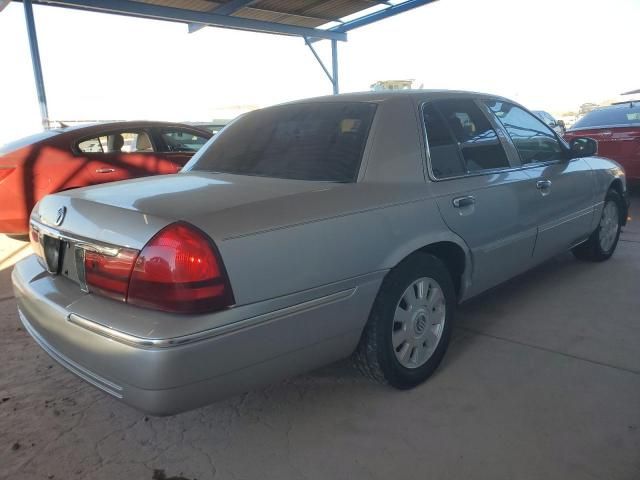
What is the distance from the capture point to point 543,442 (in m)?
2.16

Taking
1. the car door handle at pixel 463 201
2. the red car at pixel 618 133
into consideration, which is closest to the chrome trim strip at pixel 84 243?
the car door handle at pixel 463 201

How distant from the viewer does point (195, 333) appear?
5.70ft

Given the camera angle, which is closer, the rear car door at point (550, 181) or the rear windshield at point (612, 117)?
the rear car door at point (550, 181)

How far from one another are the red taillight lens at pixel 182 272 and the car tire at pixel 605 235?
3.75 metres

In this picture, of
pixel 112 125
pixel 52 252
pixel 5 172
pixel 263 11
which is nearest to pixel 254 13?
pixel 263 11

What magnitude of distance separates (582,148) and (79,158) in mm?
4944

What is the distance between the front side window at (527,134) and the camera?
3377 mm

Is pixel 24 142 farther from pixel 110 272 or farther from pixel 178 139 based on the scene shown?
pixel 110 272

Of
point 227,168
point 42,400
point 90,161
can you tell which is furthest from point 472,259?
point 90,161

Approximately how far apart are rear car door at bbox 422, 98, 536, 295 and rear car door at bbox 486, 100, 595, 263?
0.16 m

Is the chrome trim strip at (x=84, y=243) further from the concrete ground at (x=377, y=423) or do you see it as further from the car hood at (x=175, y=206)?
the concrete ground at (x=377, y=423)

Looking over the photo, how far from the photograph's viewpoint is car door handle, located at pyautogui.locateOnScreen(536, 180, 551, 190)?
11.1 feet

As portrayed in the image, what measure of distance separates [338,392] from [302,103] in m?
1.63

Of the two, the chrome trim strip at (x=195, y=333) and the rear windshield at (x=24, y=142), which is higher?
the rear windshield at (x=24, y=142)
